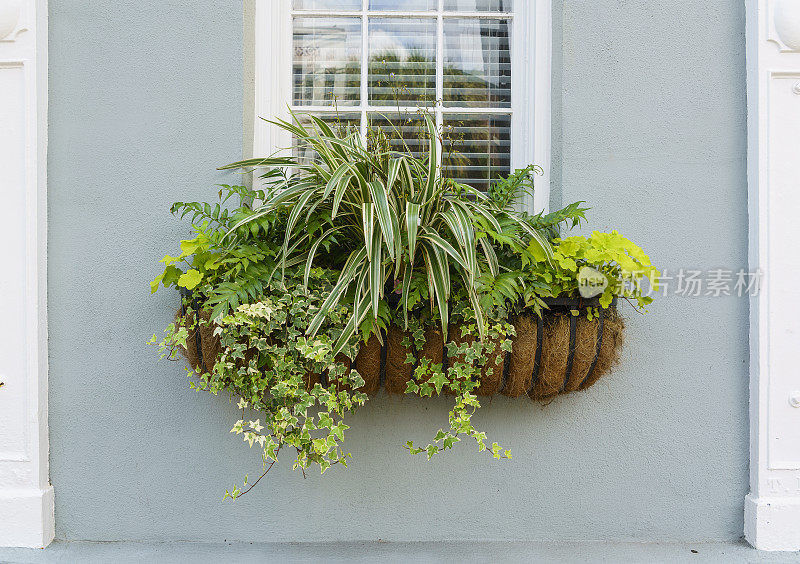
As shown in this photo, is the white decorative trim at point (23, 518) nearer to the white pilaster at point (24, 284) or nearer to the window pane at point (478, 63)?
the white pilaster at point (24, 284)

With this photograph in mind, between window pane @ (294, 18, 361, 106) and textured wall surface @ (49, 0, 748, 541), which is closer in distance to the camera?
textured wall surface @ (49, 0, 748, 541)

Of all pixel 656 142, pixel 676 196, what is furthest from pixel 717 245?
pixel 656 142

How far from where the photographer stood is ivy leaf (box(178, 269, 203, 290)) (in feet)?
6.36

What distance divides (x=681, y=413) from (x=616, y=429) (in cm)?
26

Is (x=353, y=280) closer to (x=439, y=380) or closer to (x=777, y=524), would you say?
(x=439, y=380)

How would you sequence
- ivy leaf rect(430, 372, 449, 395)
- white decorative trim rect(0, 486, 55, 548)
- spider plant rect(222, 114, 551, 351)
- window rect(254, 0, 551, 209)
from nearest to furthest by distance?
1. spider plant rect(222, 114, 551, 351)
2. ivy leaf rect(430, 372, 449, 395)
3. white decorative trim rect(0, 486, 55, 548)
4. window rect(254, 0, 551, 209)

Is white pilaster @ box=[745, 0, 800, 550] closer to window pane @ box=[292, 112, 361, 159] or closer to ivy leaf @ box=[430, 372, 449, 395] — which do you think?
ivy leaf @ box=[430, 372, 449, 395]

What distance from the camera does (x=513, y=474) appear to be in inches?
91.6

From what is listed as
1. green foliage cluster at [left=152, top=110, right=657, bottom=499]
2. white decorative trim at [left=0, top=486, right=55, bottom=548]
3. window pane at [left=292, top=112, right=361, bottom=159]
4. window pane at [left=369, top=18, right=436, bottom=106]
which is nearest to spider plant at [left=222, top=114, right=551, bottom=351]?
green foliage cluster at [left=152, top=110, right=657, bottom=499]

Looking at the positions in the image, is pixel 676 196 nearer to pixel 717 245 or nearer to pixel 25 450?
pixel 717 245

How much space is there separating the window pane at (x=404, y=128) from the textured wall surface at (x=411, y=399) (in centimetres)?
58

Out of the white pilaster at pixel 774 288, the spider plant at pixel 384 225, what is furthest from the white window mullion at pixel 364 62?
the white pilaster at pixel 774 288

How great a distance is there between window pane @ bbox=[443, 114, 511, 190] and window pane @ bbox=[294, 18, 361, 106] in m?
0.46

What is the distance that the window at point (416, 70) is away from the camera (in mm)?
2535
